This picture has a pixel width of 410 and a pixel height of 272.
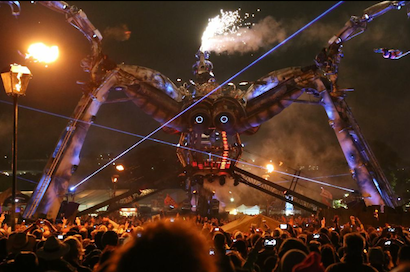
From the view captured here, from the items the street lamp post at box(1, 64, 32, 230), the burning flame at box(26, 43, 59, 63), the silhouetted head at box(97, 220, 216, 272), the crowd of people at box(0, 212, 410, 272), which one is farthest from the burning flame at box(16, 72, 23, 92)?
the silhouetted head at box(97, 220, 216, 272)

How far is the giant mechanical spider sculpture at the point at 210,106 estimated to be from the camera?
23.1 m

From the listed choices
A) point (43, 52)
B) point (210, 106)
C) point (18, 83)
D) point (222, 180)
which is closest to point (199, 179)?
point (222, 180)

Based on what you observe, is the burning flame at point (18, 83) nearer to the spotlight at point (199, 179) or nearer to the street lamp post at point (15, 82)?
the street lamp post at point (15, 82)

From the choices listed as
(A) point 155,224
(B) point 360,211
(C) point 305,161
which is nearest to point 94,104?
(B) point 360,211

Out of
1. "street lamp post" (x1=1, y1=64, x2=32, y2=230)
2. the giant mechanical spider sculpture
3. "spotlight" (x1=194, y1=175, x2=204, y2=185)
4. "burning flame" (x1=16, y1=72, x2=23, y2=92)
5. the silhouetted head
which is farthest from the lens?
"spotlight" (x1=194, y1=175, x2=204, y2=185)

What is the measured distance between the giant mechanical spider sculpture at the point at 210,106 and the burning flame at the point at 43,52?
12887 mm

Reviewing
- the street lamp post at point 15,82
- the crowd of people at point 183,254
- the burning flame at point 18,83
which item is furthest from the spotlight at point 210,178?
the burning flame at point 18,83

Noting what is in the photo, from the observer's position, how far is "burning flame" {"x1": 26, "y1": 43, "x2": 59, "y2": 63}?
10992mm

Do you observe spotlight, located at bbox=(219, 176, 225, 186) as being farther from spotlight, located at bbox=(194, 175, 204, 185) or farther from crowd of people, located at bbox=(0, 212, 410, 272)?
crowd of people, located at bbox=(0, 212, 410, 272)

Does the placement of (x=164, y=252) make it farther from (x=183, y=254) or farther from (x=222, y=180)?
(x=222, y=180)

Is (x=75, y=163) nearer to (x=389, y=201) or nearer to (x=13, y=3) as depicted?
(x=13, y=3)

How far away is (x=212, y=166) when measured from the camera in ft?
101

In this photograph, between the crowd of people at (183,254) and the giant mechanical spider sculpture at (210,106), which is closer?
the crowd of people at (183,254)

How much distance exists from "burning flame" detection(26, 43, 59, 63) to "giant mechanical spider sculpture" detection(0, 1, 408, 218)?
1289cm
